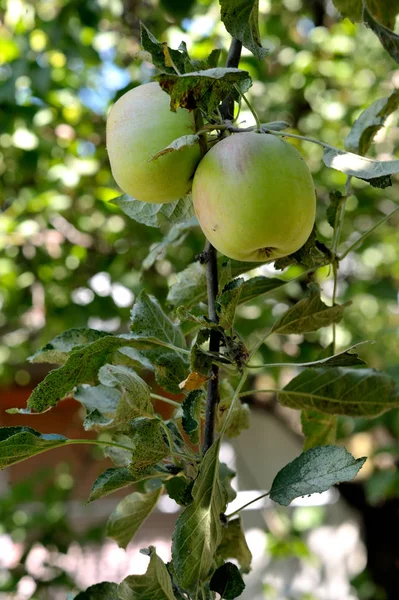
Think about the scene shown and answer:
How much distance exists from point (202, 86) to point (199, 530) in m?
0.34

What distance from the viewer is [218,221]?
0.55m

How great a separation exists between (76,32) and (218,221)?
5.87ft

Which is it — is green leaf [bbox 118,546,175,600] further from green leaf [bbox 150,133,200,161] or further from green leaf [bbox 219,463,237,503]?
green leaf [bbox 150,133,200,161]

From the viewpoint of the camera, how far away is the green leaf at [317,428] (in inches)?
31.1

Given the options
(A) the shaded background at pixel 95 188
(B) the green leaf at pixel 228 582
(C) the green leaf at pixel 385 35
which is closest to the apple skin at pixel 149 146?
(C) the green leaf at pixel 385 35

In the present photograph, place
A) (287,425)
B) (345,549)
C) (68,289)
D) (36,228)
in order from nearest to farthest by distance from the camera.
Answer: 1. (36,228)
2. (68,289)
3. (287,425)
4. (345,549)

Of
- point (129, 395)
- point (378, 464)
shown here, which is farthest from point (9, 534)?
point (129, 395)

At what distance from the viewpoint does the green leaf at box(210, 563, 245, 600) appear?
0.58 metres

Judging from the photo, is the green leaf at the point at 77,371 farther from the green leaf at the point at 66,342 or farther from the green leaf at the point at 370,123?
the green leaf at the point at 370,123

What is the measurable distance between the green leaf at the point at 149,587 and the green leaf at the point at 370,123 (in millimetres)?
474

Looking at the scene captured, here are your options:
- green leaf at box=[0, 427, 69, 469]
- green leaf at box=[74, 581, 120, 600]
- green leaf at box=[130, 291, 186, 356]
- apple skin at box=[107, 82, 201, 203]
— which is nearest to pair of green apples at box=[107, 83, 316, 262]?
apple skin at box=[107, 82, 201, 203]

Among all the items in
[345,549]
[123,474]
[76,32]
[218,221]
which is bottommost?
[345,549]

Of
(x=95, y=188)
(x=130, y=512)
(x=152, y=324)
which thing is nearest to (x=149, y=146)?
(x=152, y=324)

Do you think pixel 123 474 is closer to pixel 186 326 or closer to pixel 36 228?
pixel 186 326
